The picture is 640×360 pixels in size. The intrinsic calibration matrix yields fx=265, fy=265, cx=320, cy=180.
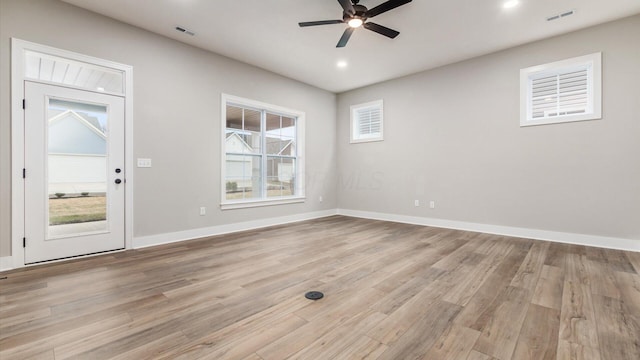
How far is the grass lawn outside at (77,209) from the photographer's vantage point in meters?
3.20

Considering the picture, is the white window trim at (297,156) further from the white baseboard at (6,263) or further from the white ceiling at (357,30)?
the white baseboard at (6,263)

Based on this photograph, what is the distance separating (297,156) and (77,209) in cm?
390

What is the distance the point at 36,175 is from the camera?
10.0ft

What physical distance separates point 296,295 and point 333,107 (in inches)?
214

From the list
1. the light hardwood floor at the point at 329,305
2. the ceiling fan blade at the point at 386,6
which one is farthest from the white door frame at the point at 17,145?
the ceiling fan blade at the point at 386,6

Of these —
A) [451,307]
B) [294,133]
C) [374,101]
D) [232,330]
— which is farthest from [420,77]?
[232,330]

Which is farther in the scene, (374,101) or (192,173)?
(374,101)

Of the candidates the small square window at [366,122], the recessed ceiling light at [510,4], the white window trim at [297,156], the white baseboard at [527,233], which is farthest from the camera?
the small square window at [366,122]

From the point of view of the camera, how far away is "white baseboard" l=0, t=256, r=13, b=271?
2.86m

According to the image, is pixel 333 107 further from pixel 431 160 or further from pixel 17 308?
pixel 17 308

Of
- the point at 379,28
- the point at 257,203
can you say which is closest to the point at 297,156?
the point at 257,203

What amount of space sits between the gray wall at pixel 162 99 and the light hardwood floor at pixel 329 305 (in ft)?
2.74

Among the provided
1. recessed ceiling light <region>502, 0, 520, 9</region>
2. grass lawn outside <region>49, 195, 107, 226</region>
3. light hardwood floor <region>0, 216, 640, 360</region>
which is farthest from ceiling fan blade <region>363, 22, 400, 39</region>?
grass lawn outside <region>49, 195, 107, 226</region>

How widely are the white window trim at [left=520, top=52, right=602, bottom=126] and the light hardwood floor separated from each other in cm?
191
